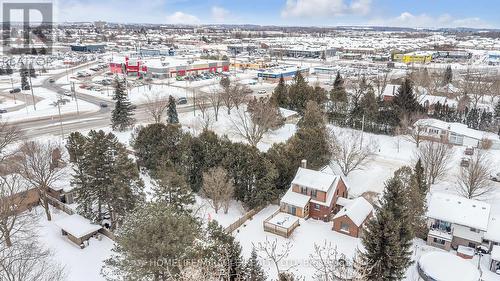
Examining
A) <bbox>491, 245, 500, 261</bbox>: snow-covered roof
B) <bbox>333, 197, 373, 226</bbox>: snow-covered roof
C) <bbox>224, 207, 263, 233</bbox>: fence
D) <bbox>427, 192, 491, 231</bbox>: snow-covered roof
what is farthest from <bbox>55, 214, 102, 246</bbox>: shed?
<bbox>491, 245, 500, 261</bbox>: snow-covered roof

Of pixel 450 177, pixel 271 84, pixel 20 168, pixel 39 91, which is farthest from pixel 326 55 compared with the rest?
pixel 20 168

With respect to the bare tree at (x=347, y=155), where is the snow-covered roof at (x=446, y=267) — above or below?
below

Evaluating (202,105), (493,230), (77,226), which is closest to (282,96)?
(202,105)

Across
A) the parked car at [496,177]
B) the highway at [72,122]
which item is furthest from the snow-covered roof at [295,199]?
the highway at [72,122]

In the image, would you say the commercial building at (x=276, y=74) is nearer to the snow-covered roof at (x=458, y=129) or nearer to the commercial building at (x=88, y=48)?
the snow-covered roof at (x=458, y=129)

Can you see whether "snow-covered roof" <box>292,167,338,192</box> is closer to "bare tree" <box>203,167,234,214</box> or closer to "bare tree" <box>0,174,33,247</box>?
"bare tree" <box>203,167,234,214</box>

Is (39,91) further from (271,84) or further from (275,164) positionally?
(275,164)

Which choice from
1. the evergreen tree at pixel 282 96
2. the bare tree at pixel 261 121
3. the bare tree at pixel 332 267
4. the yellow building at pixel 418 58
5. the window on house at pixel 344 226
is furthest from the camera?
the yellow building at pixel 418 58
